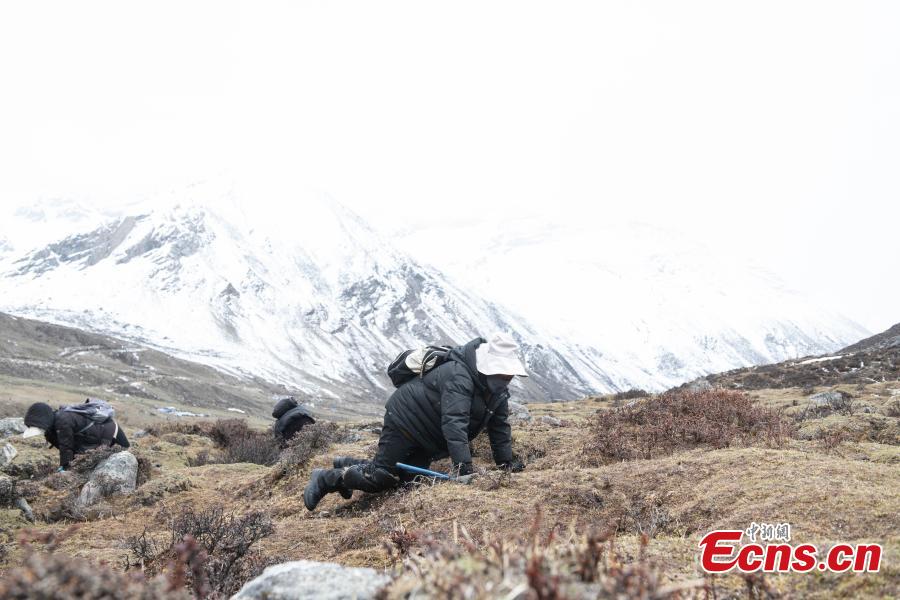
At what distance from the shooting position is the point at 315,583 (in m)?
2.77

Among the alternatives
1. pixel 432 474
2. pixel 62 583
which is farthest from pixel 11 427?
pixel 62 583

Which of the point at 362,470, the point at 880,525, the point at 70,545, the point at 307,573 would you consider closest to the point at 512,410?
the point at 362,470

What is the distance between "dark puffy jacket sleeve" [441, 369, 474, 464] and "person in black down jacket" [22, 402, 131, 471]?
29.0 ft

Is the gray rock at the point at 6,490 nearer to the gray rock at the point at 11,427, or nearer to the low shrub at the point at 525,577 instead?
the low shrub at the point at 525,577

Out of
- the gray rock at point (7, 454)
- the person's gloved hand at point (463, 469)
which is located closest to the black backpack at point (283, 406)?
the gray rock at point (7, 454)

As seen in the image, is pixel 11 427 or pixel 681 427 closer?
pixel 681 427

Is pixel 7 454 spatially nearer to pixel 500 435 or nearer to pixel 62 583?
pixel 500 435

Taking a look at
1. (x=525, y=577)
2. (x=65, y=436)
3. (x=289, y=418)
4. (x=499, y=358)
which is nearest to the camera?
(x=525, y=577)

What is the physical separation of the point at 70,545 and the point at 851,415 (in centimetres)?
1126

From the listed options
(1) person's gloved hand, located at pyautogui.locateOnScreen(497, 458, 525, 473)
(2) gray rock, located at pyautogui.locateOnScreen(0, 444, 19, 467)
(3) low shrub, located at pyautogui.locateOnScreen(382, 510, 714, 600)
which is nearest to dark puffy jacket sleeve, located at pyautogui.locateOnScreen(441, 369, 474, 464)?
(1) person's gloved hand, located at pyautogui.locateOnScreen(497, 458, 525, 473)

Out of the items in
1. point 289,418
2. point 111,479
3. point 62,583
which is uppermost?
point 62,583

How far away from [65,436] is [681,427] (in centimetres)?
1140

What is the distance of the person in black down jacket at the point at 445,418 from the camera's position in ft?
23.8

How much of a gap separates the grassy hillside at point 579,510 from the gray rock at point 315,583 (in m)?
0.17
